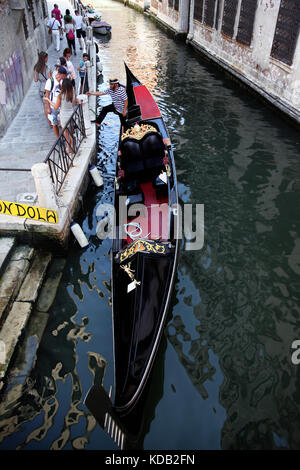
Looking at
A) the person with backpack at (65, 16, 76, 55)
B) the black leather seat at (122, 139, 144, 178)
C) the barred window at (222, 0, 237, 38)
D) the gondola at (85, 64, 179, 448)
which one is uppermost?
the barred window at (222, 0, 237, 38)

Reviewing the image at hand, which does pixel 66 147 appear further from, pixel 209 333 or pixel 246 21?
pixel 246 21

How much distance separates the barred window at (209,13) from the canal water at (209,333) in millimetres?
8783

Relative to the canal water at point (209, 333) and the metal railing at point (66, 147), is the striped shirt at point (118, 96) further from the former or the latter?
the canal water at point (209, 333)

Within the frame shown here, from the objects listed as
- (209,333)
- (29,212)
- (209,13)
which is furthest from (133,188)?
(209,13)

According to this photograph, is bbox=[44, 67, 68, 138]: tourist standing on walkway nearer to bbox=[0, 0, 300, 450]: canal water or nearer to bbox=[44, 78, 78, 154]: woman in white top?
bbox=[44, 78, 78, 154]: woman in white top

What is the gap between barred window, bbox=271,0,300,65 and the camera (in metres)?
7.81

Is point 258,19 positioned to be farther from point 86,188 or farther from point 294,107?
point 86,188

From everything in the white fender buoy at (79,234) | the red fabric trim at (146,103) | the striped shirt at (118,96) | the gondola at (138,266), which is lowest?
the white fender buoy at (79,234)

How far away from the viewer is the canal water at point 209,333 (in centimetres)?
301

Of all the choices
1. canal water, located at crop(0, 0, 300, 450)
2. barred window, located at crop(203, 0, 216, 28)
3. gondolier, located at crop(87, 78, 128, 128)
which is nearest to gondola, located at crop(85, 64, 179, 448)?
canal water, located at crop(0, 0, 300, 450)

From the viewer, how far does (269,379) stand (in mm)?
3361

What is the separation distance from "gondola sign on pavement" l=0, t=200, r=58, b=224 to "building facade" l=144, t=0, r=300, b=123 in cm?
673

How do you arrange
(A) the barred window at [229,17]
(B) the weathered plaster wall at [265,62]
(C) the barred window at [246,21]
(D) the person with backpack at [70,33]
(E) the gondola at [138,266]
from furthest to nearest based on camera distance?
(D) the person with backpack at [70,33]
(A) the barred window at [229,17]
(C) the barred window at [246,21]
(B) the weathered plaster wall at [265,62]
(E) the gondola at [138,266]

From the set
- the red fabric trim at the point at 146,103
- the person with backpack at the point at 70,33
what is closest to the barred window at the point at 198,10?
the person with backpack at the point at 70,33
